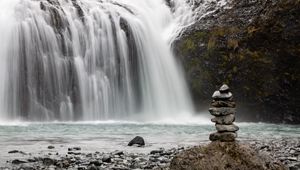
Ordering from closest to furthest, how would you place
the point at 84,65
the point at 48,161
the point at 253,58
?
the point at 48,161 → the point at 253,58 → the point at 84,65

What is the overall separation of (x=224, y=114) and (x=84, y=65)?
93.3 feet

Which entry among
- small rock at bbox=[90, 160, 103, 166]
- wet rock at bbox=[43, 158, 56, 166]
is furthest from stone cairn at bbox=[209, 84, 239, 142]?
wet rock at bbox=[43, 158, 56, 166]

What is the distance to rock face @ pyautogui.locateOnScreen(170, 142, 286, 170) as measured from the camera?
8594mm

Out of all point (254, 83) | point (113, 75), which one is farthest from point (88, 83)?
point (254, 83)

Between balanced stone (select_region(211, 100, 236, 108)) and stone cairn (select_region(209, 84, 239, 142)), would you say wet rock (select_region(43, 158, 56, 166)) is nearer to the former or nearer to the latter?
stone cairn (select_region(209, 84, 239, 142))

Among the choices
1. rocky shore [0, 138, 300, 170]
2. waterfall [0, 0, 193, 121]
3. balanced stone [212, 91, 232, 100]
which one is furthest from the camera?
waterfall [0, 0, 193, 121]

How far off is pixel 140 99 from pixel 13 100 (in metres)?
9.38

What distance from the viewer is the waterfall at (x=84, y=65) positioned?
34812 mm

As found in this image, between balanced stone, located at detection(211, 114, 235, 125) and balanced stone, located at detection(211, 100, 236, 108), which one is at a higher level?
balanced stone, located at detection(211, 100, 236, 108)

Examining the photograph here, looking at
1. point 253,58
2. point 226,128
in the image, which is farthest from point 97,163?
point 253,58

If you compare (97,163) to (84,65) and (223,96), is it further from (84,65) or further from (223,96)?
(84,65)

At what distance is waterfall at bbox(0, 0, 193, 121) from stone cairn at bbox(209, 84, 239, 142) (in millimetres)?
26034

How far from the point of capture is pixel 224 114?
9.10 metres

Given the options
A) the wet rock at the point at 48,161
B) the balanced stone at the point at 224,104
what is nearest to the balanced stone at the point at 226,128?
the balanced stone at the point at 224,104
